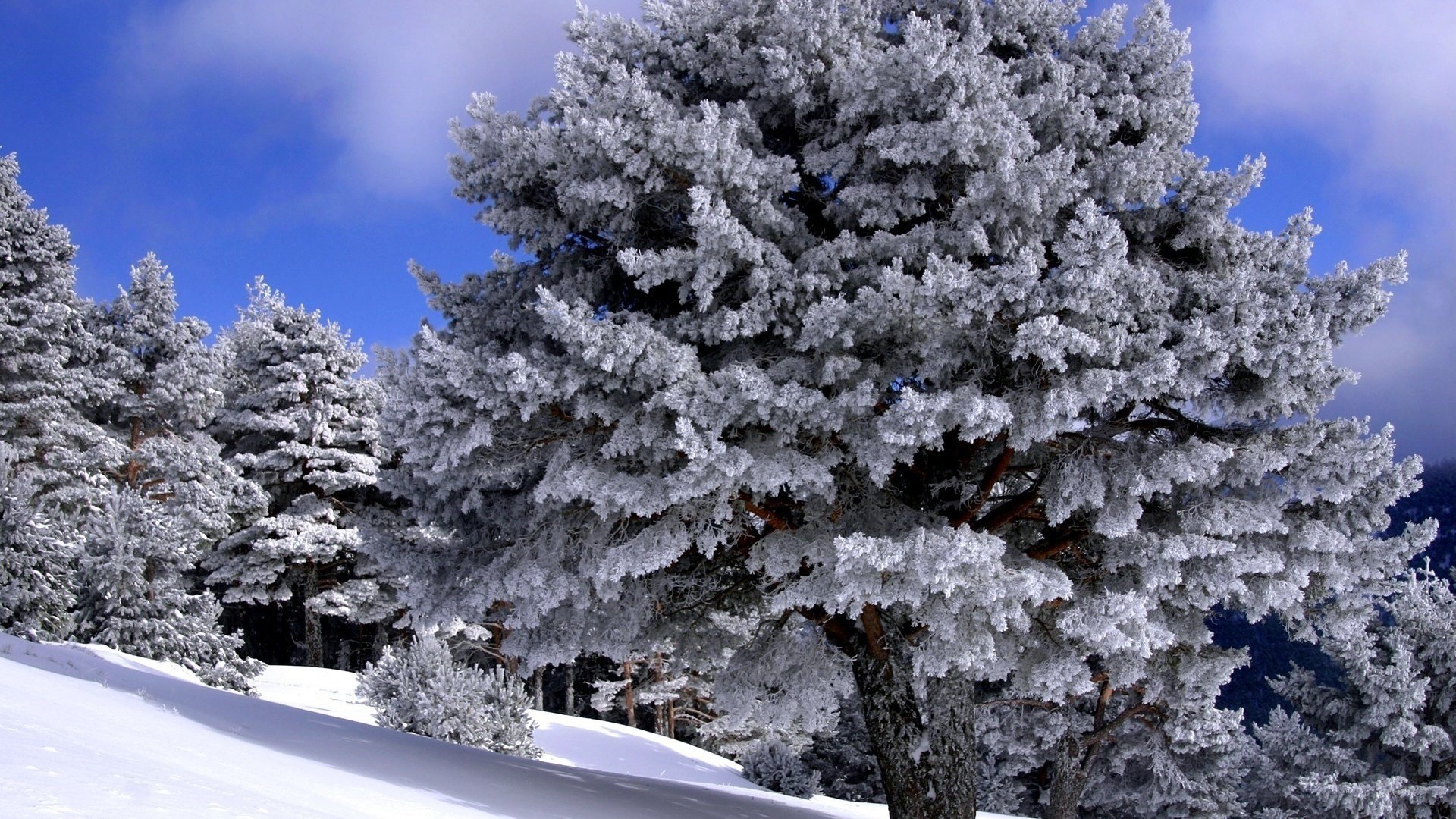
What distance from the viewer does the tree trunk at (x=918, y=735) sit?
743 cm

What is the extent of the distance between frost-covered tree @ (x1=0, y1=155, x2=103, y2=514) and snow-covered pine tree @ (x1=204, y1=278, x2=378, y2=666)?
3978 millimetres

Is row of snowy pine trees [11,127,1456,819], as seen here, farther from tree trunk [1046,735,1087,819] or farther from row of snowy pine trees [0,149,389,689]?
tree trunk [1046,735,1087,819]

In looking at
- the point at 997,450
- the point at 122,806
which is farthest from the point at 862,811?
the point at 122,806

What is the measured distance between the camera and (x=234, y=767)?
3.99 m

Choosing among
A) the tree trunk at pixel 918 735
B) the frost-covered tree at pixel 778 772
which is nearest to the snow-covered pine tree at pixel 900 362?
the tree trunk at pixel 918 735

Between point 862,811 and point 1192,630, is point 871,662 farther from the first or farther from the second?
point 862,811

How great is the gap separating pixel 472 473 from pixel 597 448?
3.73 feet

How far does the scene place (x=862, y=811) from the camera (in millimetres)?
12844

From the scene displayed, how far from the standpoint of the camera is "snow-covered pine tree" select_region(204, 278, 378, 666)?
77.2 feet

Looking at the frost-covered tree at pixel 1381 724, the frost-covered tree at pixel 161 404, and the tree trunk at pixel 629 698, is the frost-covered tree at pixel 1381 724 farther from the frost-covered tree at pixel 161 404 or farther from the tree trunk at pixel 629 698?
the frost-covered tree at pixel 161 404

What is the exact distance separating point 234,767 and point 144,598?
14039 millimetres

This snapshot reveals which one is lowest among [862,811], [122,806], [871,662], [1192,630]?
[862,811]

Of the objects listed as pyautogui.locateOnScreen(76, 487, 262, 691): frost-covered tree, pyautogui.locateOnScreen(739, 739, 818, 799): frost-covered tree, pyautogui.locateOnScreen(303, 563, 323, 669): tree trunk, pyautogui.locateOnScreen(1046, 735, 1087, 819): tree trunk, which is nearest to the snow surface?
pyautogui.locateOnScreen(76, 487, 262, 691): frost-covered tree

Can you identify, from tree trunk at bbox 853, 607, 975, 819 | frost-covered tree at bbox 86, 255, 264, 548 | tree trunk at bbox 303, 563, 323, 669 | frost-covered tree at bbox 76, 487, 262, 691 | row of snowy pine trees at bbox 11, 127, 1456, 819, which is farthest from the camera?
tree trunk at bbox 303, 563, 323, 669
